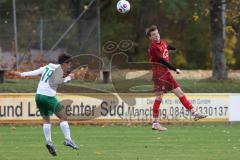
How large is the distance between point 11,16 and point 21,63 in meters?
2.16

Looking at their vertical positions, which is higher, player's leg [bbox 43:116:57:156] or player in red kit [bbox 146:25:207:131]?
player in red kit [bbox 146:25:207:131]

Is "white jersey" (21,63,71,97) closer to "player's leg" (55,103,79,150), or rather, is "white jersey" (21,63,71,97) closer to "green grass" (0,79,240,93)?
"player's leg" (55,103,79,150)

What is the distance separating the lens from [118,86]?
94.6ft

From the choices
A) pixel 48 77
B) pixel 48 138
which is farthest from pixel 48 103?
pixel 48 138

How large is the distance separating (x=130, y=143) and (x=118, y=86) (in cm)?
891

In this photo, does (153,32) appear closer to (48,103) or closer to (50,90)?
(50,90)

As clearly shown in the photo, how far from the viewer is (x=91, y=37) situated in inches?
1405

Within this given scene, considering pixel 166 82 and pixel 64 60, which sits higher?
pixel 64 60

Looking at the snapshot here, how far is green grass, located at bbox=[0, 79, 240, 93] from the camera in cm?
2911

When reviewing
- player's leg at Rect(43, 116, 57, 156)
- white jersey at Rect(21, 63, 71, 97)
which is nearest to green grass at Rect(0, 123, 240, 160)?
player's leg at Rect(43, 116, 57, 156)

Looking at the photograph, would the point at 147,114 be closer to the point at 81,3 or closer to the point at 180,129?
the point at 180,129

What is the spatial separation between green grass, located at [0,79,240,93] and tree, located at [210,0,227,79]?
6.99 feet

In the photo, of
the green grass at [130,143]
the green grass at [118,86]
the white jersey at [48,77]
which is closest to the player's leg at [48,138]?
the green grass at [130,143]

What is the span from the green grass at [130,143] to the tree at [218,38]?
8.98 meters
